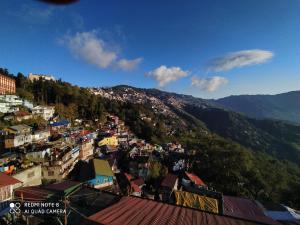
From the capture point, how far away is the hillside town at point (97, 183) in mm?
7559

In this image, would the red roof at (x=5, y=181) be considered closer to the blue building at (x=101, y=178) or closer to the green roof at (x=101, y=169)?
the blue building at (x=101, y=178)

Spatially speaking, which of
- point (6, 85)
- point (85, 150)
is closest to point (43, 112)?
point (6, 85)

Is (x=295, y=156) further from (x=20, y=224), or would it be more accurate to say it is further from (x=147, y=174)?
(x=20, y=224)

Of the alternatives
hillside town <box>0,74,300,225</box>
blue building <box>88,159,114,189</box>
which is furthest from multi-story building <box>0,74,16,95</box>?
blue building <box>88,159,114,189</box>

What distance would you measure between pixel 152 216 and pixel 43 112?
162 feet

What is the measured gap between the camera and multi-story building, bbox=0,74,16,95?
51547mm

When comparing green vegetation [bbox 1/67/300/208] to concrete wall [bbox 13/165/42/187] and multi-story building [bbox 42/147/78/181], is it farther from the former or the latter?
concrete wall [bbox 13/165/42/187]

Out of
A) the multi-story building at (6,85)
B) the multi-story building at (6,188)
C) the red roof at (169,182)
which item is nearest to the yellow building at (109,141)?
the red roof at (169,182)

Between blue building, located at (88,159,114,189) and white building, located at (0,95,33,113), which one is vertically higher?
white building, located at (0,95,33,113)

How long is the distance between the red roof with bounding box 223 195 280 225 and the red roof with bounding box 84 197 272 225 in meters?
9.31

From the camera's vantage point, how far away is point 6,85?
175ft

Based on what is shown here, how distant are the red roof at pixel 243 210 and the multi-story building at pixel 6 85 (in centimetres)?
5138

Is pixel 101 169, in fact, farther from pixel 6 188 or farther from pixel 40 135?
pixel 40 135

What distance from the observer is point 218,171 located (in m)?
38.9
